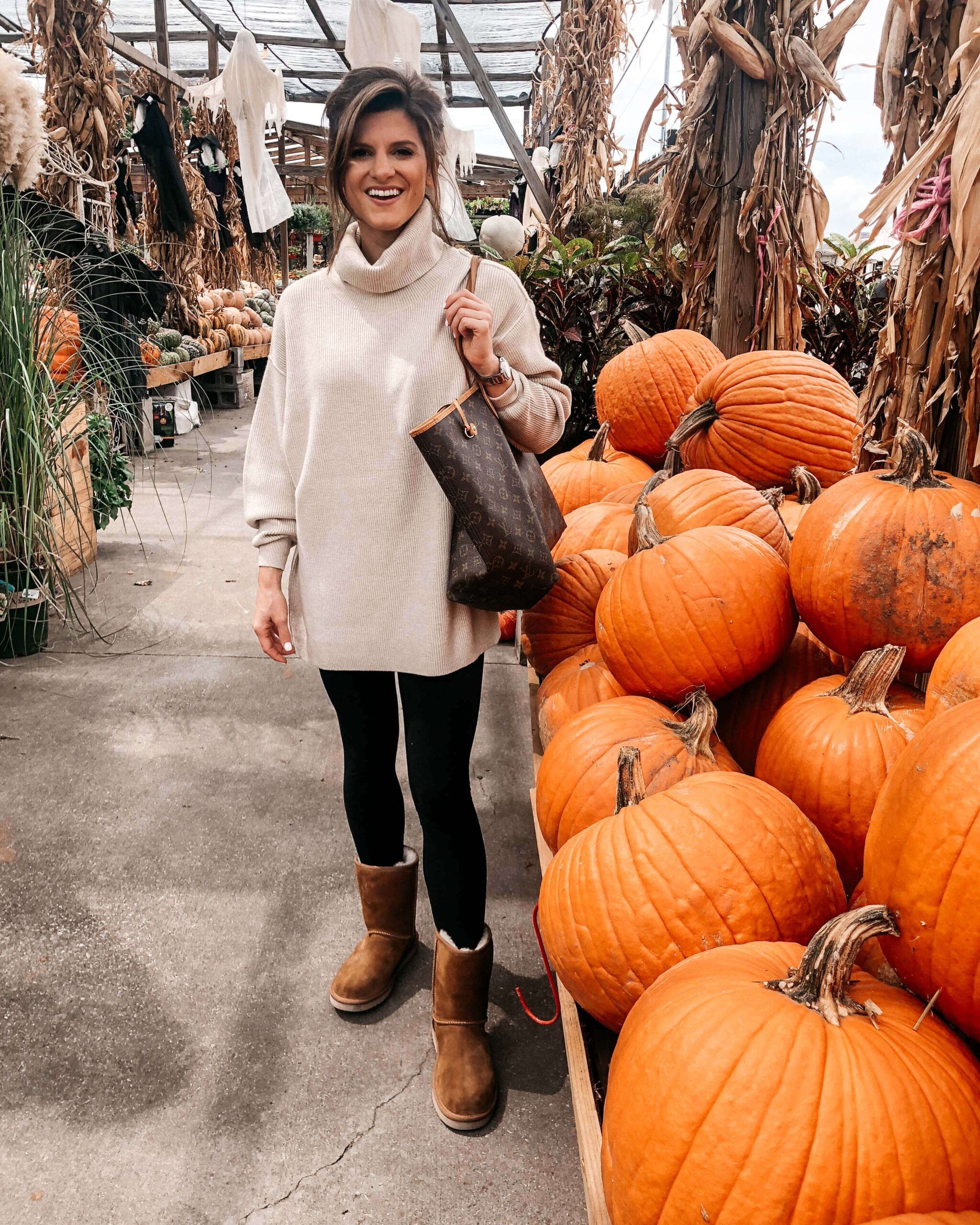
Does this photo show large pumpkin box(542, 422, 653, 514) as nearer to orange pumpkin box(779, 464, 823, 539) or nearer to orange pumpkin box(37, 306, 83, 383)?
orange pumpkin box(779, 464, 823, 539)

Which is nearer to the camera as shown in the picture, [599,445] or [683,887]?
[683,887]

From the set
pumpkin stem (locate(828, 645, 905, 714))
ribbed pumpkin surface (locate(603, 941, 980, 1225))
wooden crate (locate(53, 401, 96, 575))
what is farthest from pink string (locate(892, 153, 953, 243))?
wooden crate (locate(53, 401, 96, 575))

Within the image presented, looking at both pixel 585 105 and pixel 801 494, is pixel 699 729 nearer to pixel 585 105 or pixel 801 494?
pixel 801 494

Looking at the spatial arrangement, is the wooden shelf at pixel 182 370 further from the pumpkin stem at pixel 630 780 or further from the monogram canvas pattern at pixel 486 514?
the pumpkin stem at pixel 630 780

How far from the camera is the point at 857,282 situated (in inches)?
166

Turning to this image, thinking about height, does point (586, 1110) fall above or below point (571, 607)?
below

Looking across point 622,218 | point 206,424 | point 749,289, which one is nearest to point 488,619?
point 749,289

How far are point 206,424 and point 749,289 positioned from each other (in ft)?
23.1

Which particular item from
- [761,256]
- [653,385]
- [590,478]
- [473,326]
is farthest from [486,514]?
[761,256]

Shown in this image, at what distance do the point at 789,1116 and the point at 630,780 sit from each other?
53 centimetres

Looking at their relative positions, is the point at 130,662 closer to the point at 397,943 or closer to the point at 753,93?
the point at 397,943

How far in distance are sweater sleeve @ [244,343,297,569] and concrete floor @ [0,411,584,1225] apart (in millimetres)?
959

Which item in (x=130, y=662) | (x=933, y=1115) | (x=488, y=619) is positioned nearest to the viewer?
(x=933, y=1115)

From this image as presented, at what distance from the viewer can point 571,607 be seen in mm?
2094
